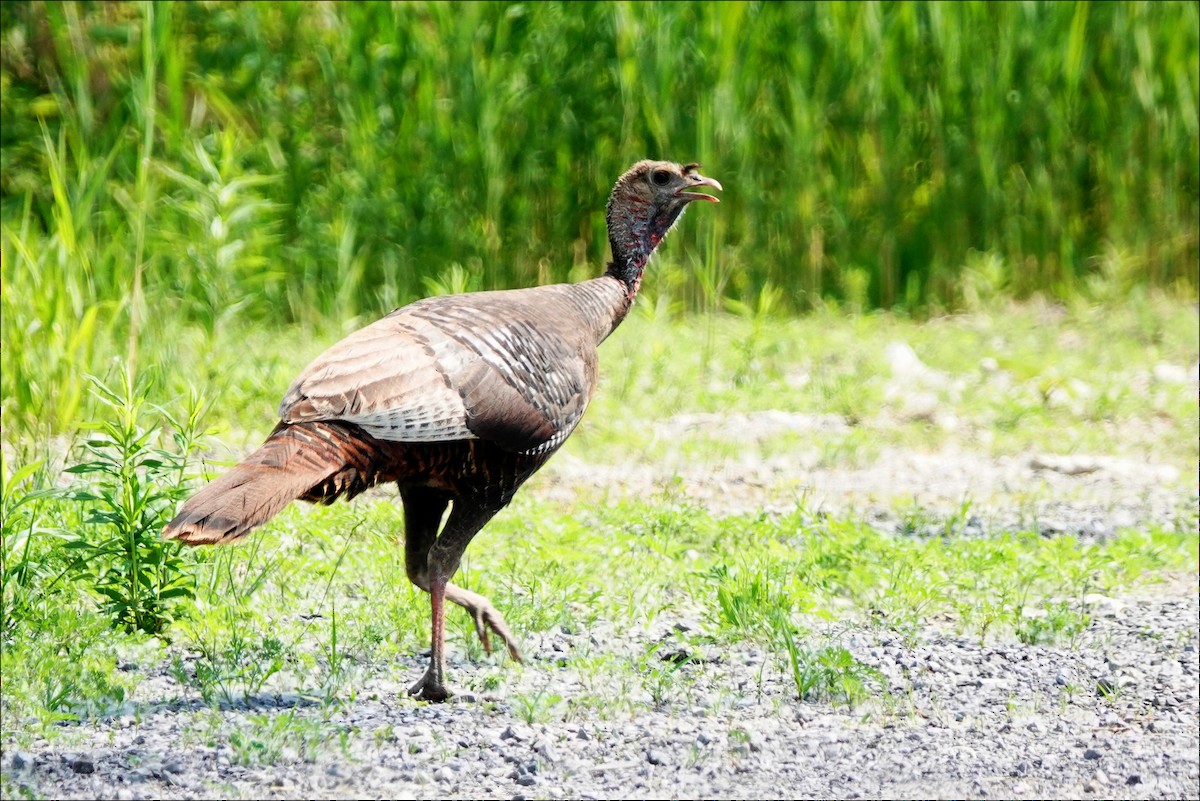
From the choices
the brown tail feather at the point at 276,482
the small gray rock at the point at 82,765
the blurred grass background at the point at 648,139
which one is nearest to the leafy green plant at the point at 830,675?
the brown tail feather at the point at 276,482

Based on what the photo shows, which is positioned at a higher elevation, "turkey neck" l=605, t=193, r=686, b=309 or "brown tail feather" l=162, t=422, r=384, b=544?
"turkey neck" l=605, t=193, r=686, b=309

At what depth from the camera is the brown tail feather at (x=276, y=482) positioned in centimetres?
339

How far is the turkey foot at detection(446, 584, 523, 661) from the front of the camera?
13.7 feet

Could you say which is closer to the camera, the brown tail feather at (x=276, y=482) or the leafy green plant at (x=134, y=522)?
the brown tail feather at (x=276, y=482)

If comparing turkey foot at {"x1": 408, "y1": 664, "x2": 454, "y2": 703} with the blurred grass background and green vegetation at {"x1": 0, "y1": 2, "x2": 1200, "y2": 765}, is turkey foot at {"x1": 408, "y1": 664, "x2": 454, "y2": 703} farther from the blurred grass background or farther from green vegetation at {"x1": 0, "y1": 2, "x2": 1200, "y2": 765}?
the blurred grass background

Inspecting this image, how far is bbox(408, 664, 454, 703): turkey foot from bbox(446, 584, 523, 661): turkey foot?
0.98 feet

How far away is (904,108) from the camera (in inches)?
383

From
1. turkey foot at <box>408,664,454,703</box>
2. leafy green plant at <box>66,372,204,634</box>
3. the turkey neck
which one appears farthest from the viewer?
the turkey neck

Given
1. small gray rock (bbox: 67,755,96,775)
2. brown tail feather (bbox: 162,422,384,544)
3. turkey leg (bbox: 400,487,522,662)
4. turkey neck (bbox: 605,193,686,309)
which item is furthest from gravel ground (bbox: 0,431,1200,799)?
turkey neck (bbox: 605,193,686,309)

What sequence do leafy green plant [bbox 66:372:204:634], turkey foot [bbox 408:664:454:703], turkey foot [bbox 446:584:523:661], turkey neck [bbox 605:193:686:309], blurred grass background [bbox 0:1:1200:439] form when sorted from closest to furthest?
turkey foot [bbox 408:664:454:703]
leafy green plant [bbox 66:372:204:634]
turkey foot [bbox 446:584:523:661]
turkey neck [bbox 605:193:686:309]
blurred grass background [bbox 0:1:1200:439]

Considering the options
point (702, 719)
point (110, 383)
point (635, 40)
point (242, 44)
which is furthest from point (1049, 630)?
point (242, 44)

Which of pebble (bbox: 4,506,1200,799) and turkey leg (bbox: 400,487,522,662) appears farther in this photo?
turkey leg (bbox: 400,487,522,662)

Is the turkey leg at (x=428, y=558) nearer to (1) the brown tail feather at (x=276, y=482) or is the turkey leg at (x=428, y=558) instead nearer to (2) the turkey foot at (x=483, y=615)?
(2) the turkey foot at (x=483, y=615)

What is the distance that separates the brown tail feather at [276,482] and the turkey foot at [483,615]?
49cm
